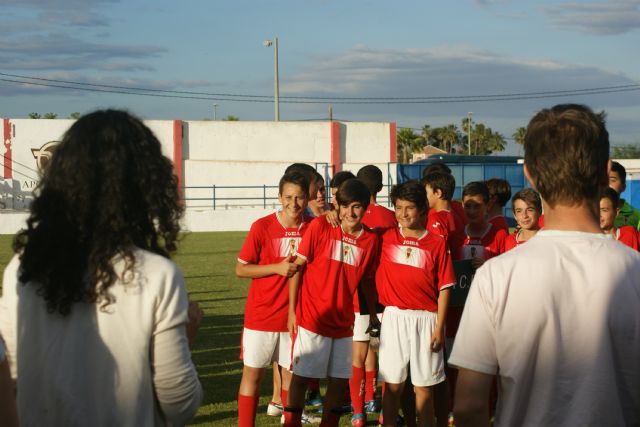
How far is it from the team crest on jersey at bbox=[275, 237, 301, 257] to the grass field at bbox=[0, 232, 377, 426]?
31.3 inches

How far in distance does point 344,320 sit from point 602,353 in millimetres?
3614

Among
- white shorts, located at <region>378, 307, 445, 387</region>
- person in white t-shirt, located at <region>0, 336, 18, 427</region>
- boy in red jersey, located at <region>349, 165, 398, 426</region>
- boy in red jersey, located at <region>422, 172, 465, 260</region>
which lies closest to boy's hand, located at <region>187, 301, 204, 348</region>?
person in white t-shirt, located at <region>0, 336, 18, 427</region>

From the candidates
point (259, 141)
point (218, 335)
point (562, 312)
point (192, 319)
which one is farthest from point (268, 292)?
point (259, 141)

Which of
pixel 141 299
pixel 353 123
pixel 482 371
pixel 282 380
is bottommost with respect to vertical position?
pixel 282 380

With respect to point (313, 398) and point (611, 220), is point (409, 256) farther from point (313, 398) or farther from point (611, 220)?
point (313, 398)

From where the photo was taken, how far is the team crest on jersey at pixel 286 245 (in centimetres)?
633

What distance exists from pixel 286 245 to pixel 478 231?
63.9 inches

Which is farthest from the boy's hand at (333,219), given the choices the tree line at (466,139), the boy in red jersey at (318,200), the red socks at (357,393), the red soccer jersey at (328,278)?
the tree line at (466,139)

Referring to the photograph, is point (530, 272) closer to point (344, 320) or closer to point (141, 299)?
point (141, 299)

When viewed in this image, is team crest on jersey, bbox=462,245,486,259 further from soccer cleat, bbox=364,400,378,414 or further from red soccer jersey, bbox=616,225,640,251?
soccer cleat, bbox=364,400,378,414

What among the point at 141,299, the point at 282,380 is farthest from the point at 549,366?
the point at 282,380

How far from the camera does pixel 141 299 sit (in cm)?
253

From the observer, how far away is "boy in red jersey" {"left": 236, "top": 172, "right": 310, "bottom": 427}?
6.22m

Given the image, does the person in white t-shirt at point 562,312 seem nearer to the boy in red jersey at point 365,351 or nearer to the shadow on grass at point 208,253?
the boy in red jersey at point 365,351
